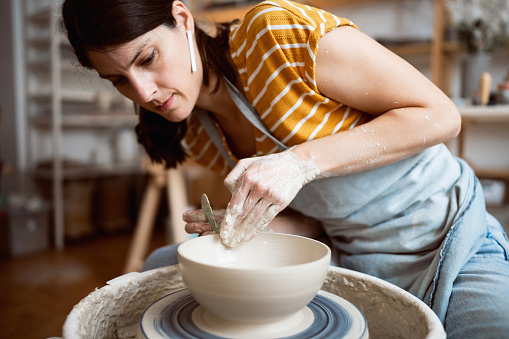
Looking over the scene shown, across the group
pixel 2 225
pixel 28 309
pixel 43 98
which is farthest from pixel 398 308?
pixel 43 98

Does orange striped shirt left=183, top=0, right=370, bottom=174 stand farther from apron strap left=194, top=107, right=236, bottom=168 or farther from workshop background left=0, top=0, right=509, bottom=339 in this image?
workshop background left=0, top=0, right=509, bottom=339

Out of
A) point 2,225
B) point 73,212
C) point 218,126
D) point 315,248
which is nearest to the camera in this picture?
point 315,248

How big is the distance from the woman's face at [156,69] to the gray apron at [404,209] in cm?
14

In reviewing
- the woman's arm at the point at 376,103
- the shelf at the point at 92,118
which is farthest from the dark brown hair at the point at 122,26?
the shelf at the point at 92,118

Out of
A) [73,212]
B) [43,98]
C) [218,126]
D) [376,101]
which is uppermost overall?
[376,101]

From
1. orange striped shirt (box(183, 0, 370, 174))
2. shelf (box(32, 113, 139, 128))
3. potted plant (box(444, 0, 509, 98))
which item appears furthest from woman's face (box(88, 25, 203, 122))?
shelf (box(32, 113, 139, 128))

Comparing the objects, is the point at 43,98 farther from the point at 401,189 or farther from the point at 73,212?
the point at 401,189

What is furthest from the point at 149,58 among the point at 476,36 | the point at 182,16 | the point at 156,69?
the point at 476,36

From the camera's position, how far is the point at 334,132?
30.2 inches

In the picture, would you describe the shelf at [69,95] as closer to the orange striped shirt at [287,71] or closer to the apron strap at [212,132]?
the apron strap at [212,132]

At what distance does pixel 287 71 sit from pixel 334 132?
0.46 feet

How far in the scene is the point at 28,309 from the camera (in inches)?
71.5

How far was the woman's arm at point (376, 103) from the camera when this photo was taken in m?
0.69

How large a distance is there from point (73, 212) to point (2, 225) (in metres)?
0.44
